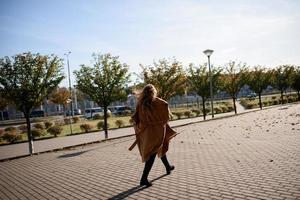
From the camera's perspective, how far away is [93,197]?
5.67 meters

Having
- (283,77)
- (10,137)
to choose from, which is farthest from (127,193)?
(283,77)

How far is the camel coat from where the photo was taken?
6.16 m

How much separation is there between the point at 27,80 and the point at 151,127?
29.4 ft

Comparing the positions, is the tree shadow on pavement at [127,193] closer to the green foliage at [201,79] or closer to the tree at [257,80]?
the green foliage at [201,79]

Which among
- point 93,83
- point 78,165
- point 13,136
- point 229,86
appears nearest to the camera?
point 78,165

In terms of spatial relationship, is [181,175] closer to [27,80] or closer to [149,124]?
[149,124]

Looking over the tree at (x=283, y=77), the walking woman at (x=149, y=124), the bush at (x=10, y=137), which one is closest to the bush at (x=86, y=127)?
the bush at (x=10, y=137)

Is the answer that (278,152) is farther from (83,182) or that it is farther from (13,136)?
(13,136)

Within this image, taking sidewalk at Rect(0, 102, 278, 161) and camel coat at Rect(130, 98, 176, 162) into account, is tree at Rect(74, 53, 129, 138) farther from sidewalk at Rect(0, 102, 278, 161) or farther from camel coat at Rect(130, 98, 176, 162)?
camel coat at Rect(130, 98, 176, 162)

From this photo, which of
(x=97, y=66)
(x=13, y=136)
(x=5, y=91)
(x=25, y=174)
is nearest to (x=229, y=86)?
(x=97, y=66)

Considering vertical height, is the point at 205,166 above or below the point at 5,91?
below

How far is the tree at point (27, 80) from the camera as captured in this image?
1298 cm

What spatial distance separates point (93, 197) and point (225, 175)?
9.24ft

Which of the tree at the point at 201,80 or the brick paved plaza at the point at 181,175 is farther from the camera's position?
the tree at the point at 201,80
